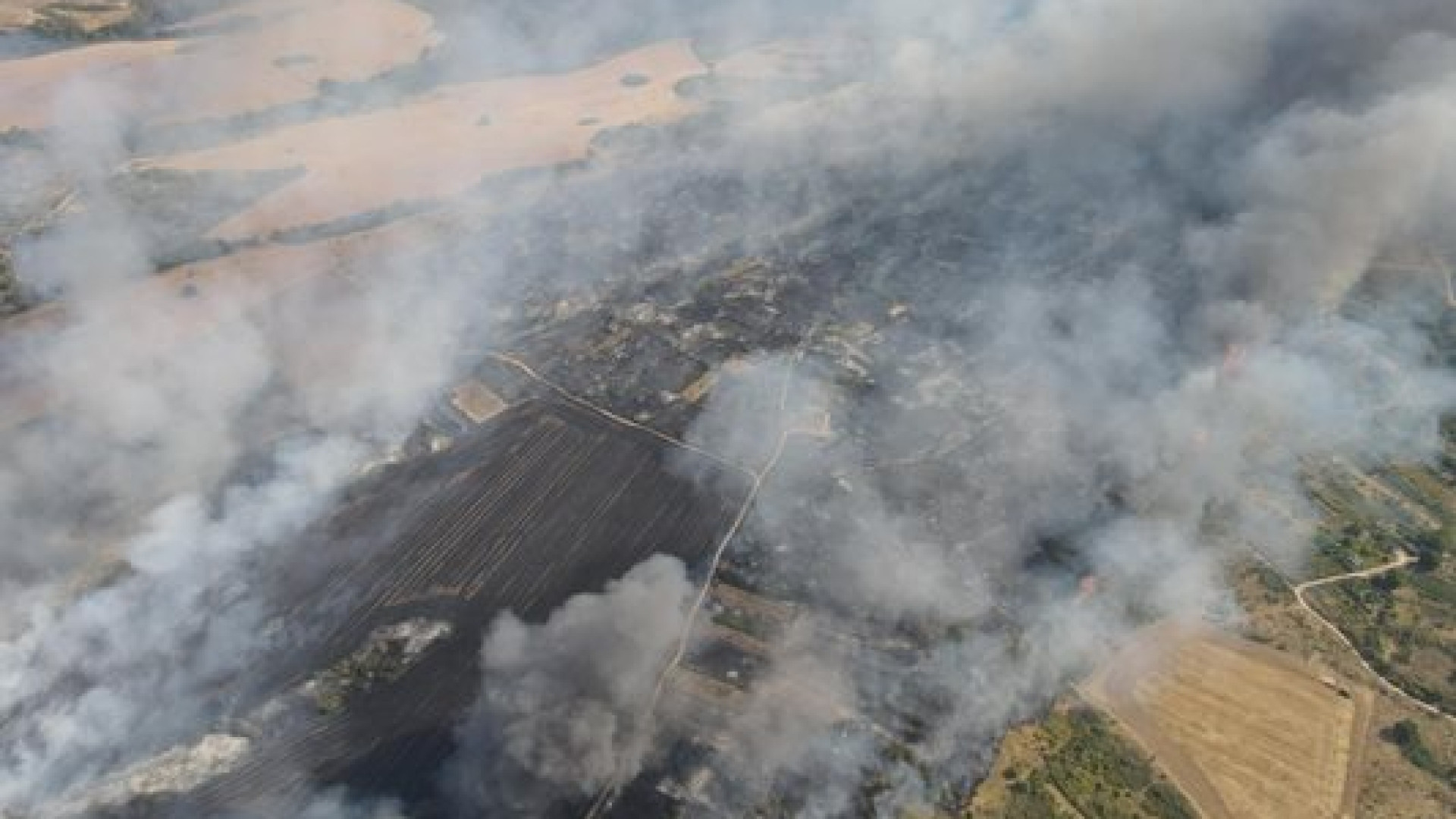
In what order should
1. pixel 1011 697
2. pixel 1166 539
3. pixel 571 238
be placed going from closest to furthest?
pixel 1011 697, pixel 1166 539, pixel 571 238

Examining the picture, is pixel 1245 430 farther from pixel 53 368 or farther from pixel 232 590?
pixel 53 368

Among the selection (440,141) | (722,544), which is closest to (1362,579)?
(722,544)

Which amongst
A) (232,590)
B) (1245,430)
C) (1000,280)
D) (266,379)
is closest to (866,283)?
(1000,280)

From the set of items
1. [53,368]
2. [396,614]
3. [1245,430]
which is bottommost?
[1245,430]

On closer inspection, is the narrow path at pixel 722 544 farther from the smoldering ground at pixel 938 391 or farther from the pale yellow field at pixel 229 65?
the pale yellow field at pixel 229 65

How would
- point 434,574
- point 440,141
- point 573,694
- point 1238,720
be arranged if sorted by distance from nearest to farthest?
point 573,694, point 1238,720, point 434,574, point 440,141

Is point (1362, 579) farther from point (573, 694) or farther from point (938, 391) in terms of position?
point (573, 694)

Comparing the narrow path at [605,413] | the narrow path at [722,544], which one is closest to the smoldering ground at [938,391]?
the narrow path at [722,544]
